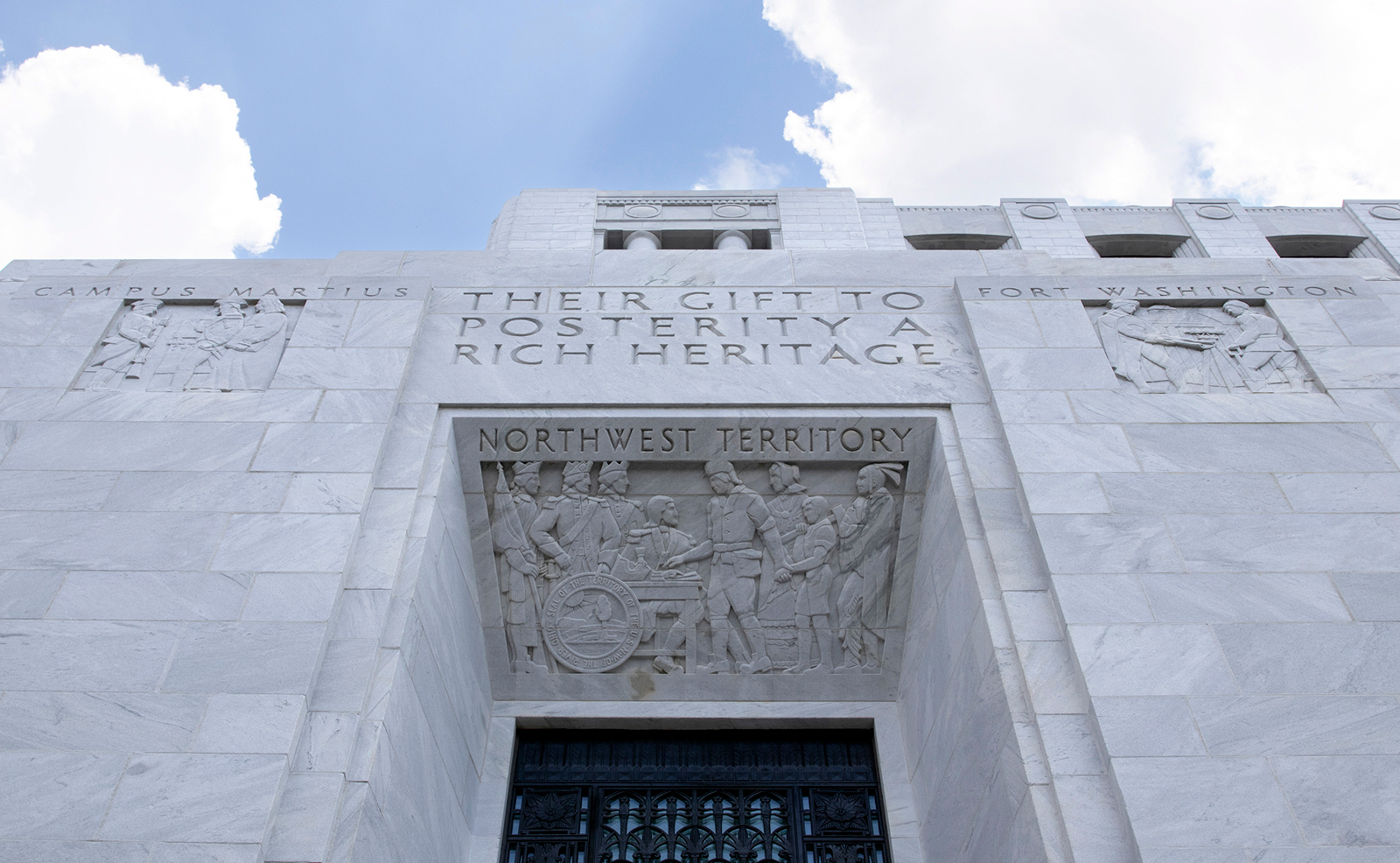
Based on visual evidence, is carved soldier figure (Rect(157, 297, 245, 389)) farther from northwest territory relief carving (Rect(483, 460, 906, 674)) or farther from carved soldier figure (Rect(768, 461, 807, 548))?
carved soldier figure (Rect(768, 461, 807, 548))

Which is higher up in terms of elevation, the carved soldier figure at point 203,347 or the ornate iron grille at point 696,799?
the carved soldier figure at point 203,347

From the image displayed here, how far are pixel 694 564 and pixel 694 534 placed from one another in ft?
0.94

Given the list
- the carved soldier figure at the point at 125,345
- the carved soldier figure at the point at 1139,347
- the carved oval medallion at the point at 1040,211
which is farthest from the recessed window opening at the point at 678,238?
the carved soldier figure at the point at 125,345

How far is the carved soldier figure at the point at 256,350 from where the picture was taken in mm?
9891

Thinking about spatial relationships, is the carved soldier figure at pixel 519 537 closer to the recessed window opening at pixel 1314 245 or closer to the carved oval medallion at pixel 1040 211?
the carved oval medallion at pixel 1040 211

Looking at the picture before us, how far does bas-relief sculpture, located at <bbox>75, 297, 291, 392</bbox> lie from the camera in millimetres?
9906

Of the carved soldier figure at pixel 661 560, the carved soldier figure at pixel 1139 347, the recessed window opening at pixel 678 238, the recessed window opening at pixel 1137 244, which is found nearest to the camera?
the carved soldier figure at pixel 661 560

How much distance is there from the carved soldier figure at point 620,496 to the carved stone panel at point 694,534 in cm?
1

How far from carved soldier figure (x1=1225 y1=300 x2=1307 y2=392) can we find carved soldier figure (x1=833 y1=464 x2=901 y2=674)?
364cm

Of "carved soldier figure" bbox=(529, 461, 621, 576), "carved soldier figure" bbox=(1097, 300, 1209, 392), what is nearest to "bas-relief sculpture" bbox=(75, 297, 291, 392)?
"carved soldier figure" bbox=(529, 461, 621, 576)

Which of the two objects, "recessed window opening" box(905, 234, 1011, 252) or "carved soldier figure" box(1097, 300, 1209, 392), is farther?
"recessed window opening" box(905, 234, 1011, 252)

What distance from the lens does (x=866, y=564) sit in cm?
976

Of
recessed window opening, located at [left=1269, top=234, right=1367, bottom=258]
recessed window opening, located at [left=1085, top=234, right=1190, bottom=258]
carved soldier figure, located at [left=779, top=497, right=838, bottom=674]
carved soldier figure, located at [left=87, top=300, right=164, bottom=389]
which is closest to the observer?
carved soldier figure, located at [left=779, top=497, right=838, bottom=674]

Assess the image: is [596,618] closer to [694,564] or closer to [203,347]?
[694,564]
